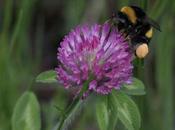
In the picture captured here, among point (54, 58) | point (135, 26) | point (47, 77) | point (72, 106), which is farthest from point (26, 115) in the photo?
point (54, 58)

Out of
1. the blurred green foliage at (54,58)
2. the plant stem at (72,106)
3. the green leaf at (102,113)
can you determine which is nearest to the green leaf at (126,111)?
the green leaf at (102,113)

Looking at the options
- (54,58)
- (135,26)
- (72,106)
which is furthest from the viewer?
(54,58)

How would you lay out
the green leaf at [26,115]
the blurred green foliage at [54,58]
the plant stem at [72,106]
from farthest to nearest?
the blurred green foliage at [54,58]
the green leaf at [26,115]
the plant stem at [72,106]

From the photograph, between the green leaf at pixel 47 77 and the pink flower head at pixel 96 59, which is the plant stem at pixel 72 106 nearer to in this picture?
the pink flower head at pixel 96 59

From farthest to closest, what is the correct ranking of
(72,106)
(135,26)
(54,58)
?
(54,58) → (135,26) → (72,106)

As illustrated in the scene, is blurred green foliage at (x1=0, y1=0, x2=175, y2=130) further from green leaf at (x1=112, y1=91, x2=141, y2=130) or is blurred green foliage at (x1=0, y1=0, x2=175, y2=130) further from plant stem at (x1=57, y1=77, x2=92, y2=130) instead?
green leaf at (x1=112, y1=91, x2=141, y2=130)

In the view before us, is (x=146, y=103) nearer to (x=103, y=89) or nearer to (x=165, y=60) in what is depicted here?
(x=165, y=60)

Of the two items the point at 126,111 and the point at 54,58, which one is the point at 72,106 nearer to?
the point at 126,111
